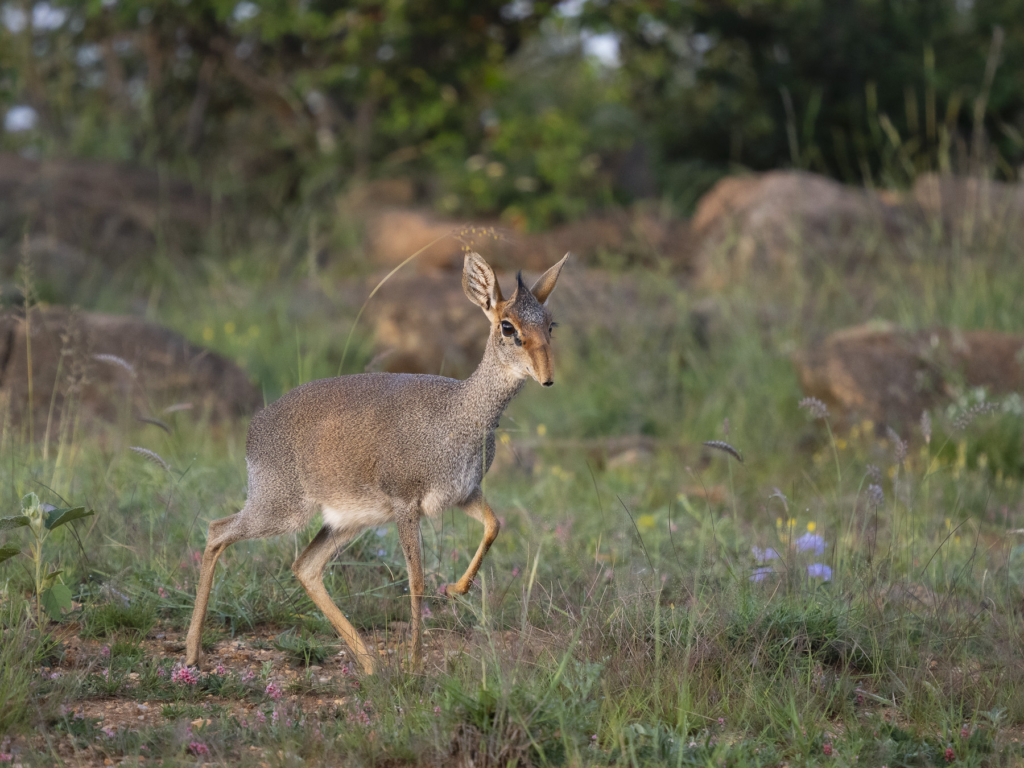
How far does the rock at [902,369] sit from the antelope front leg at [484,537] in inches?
166

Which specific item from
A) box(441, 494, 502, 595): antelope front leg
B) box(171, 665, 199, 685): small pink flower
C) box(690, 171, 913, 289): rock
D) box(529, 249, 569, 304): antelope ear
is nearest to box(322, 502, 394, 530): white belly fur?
box(441, 494, 502, 595): antelope front leg

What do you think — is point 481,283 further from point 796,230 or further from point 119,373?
point 796,230

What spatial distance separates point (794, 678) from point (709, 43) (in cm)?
1271

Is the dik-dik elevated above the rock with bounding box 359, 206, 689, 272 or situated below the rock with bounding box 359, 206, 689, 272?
above

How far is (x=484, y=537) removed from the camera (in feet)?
12.4

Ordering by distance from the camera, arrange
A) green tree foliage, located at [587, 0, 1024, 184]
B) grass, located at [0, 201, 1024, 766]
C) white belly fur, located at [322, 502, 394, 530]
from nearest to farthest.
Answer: grass, located at [0, 201, 1024, 766], white belly fur, located at [322, 502, 394, 530], green tree foliage, located at [587, 0, 1024, 184]

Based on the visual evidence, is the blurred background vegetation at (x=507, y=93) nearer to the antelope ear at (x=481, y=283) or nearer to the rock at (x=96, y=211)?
the rock at (x=96, y=211)

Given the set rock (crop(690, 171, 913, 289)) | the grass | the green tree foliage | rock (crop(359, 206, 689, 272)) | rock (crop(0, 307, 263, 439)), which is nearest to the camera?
the grass

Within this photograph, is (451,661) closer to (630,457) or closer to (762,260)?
(630,457)

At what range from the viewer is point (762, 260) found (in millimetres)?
10625

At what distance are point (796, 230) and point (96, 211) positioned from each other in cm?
745

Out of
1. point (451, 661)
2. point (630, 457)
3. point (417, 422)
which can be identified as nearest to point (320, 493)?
point (417, 422)

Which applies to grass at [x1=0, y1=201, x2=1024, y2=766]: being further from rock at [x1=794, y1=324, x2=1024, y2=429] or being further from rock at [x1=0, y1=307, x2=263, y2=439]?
rock at [x1=0, y1=307, x2=263, y2=439]

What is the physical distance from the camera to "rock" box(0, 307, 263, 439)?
6.87m
